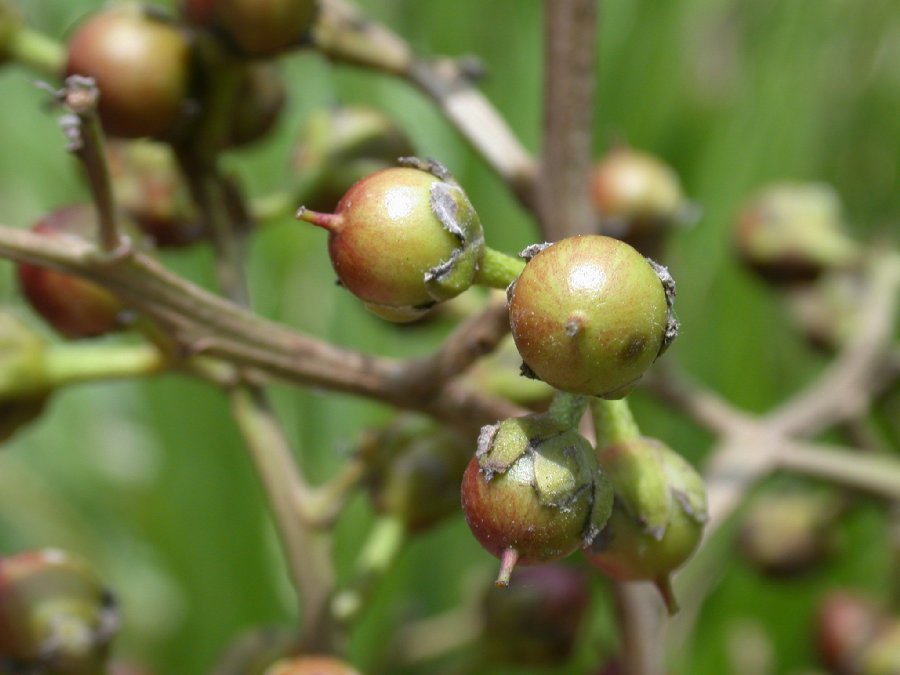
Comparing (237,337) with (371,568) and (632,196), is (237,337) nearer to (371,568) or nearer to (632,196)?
(371,568)

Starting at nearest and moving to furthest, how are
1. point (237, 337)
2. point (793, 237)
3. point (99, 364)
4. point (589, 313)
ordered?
point (589, 313)
point (237, 337)
point (99, 364)
point (793, 237)

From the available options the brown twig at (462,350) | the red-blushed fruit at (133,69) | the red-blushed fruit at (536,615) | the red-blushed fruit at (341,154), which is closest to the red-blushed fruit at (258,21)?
the red-blushed fruit at (133,69)

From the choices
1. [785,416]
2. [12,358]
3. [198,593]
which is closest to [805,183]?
[785,416]

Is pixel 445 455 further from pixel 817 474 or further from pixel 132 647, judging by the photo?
pixel 132 647

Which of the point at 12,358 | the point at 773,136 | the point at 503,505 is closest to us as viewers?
the point at 503,505

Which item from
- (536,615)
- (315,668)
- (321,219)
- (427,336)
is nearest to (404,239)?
(321,219)
